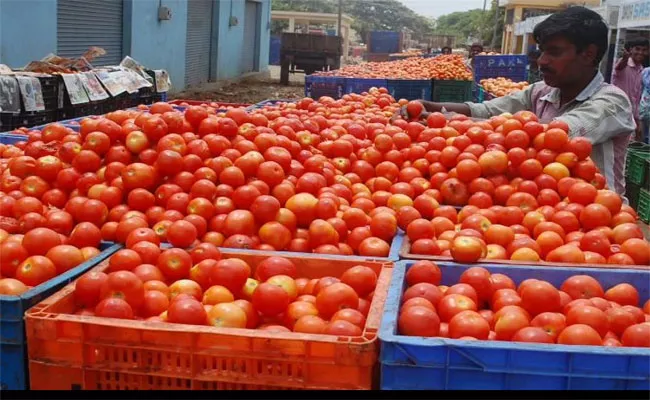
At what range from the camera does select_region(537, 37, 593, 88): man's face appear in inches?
169

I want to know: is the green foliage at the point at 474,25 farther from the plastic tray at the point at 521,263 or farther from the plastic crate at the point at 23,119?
the plastic tray at the point at 521,263

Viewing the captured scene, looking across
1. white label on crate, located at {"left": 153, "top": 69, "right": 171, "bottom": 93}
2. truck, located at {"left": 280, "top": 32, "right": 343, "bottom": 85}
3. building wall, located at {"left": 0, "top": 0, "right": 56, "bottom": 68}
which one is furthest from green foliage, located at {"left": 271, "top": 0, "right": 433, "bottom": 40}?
white label on crate, located at {"left": 153, "top": 69, "right": 171, "bottom": 93}

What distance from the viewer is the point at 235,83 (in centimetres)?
2555

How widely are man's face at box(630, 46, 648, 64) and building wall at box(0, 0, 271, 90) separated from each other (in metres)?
10.0

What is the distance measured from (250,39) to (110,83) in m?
21.5

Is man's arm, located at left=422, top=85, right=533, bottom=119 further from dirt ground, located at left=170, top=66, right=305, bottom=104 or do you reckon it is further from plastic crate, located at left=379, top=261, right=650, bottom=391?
dirt ground, located at left=170, top=66, right=305, bottom=104

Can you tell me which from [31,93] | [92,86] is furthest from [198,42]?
[31,93]

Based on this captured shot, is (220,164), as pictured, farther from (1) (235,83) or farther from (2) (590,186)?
(1) (235,83)

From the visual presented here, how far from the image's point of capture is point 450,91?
1196 centimetres

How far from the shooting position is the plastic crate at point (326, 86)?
10.4 metres

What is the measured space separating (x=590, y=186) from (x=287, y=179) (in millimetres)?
1542

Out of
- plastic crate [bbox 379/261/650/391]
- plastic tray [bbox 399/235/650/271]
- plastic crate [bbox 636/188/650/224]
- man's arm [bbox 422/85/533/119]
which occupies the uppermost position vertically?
man's arm [bbox 422/85/533/119]

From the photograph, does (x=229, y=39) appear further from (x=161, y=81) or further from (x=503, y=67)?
(x=161, y=81)

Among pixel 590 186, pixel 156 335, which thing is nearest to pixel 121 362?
pixel 156 335
